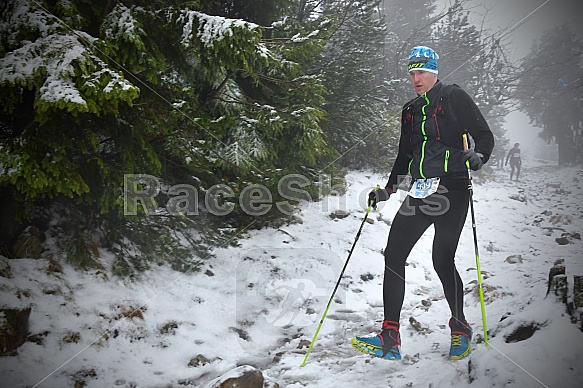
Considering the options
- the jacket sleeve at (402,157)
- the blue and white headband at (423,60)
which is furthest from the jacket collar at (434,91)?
the jacket sleeve at (402,157)

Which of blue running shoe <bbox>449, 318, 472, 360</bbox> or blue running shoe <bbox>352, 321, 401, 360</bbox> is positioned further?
blue running shoe <bbox>352, 321, 401, 360</bbox>

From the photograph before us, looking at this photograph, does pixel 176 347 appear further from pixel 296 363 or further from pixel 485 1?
pixel 485 1

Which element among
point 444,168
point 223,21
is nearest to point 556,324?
point 444,168

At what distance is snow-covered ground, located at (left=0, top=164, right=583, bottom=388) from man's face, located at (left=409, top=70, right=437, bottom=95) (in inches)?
93.1

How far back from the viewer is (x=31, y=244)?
155 inches

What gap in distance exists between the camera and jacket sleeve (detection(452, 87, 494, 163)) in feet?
10.3

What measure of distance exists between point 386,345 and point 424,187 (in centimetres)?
159

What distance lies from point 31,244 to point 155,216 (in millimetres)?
1565

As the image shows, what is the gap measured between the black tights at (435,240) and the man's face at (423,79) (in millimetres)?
1106

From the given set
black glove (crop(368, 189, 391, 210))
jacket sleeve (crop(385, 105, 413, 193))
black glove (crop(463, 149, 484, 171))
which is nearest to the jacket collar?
jacket sleeve (crop(385, 105, 413, 193))

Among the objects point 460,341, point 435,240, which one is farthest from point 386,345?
point 435,240

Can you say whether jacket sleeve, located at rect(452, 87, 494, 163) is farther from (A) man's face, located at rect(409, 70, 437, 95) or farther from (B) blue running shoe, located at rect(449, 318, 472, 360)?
(B) blue running shoe, located at rect(449, 318, 472, 360)

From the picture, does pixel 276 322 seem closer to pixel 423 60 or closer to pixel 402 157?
pixel 402 157

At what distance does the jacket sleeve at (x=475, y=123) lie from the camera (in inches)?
124
